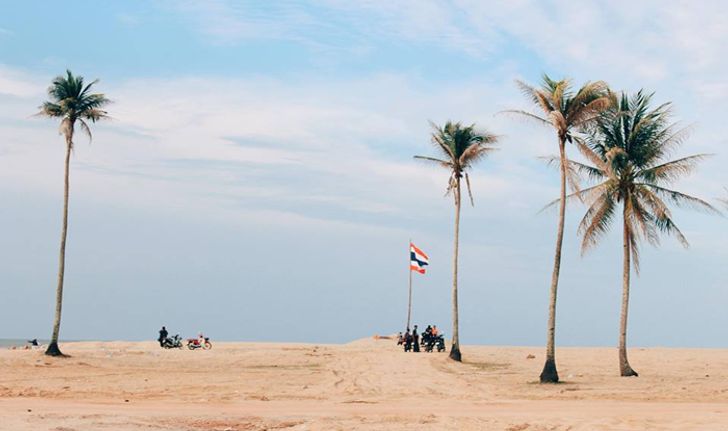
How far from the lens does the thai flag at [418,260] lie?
58.9 m

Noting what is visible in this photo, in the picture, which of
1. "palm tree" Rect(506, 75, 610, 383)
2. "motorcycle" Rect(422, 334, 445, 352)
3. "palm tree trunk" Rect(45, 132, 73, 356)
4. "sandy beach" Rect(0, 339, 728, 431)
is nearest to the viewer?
"sandy beach" Rect(0, 339, 728, 431)

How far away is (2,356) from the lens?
39.9 metres

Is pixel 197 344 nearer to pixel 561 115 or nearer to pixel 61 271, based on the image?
pixel 61 271

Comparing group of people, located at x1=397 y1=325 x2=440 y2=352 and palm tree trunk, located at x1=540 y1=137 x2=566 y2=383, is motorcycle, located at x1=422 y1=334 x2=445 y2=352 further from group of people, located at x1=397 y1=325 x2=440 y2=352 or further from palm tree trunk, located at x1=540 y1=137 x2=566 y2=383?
palm tree trunk, located at x1=540 y1=137 x2=566 y2=383

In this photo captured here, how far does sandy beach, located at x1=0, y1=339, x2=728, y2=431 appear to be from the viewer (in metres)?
18.2

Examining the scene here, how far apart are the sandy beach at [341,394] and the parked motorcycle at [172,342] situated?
8.66 meters

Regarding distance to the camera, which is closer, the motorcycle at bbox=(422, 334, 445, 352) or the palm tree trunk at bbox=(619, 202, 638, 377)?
the palm tree trunk at bbox=(619, 202, 638, 377)

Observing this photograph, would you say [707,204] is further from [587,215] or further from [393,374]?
[393,374]

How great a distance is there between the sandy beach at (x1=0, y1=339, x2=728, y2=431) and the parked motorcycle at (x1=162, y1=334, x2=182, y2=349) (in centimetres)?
866

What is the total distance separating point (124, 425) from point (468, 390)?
14.0 m

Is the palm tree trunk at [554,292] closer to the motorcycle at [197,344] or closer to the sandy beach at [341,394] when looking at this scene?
the sandy beach at [341,394]

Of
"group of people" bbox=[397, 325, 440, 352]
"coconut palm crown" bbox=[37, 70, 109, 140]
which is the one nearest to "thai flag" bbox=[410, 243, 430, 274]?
"group of people" bbox=[397, 325, 440, 352]

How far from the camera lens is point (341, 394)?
1016 inches

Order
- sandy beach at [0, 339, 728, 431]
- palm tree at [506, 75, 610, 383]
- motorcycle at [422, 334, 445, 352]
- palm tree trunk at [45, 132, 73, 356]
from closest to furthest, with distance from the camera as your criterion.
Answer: sandy beach at [0, 339, 728, 431] < palm tree at [506, 75, 610, 383] < palm tree trunk at [45, 132, 73, 356] < motorcycle at [422, 334, 445, 352]
